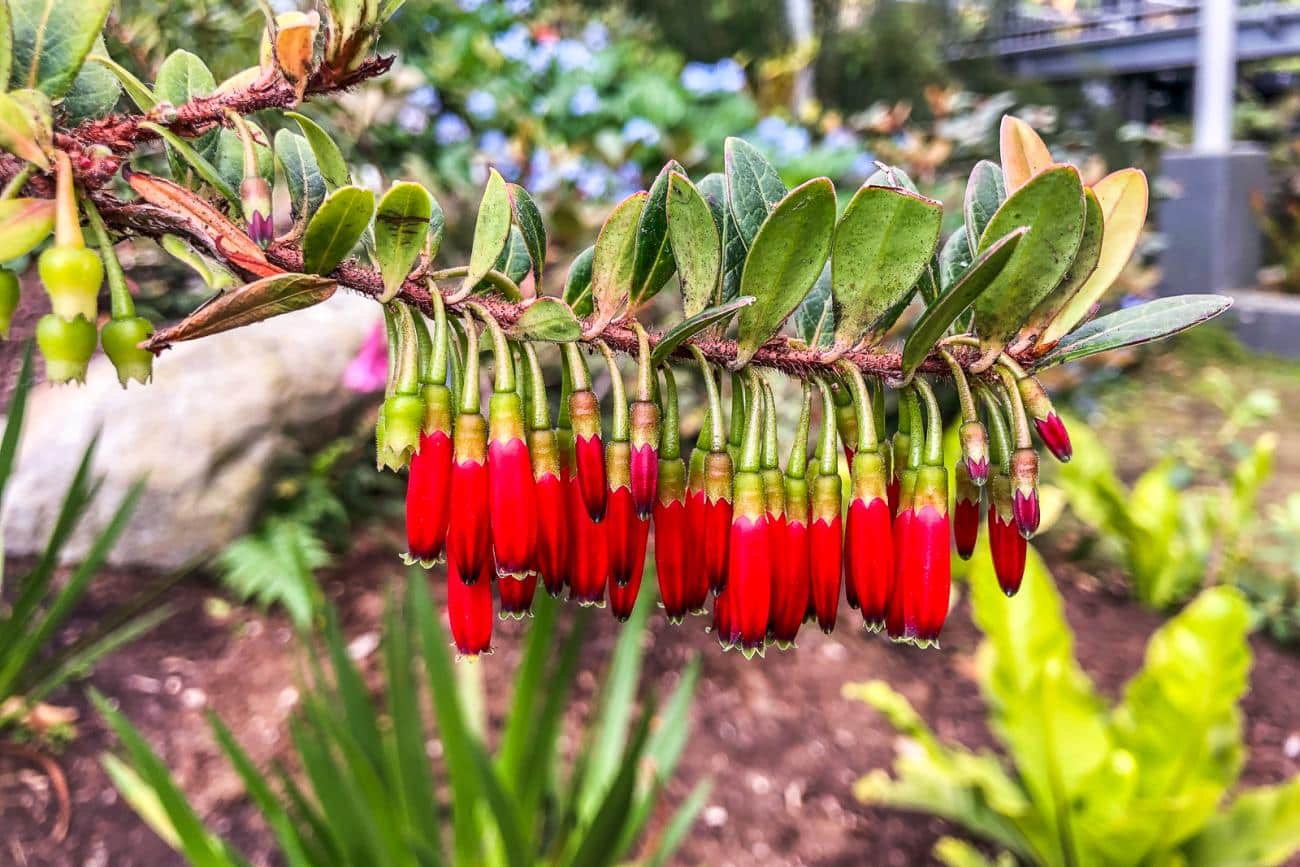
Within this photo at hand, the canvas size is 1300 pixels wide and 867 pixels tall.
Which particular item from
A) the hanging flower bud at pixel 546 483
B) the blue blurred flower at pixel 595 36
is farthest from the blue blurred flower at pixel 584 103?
the hanging flower bud at pixel 546 483

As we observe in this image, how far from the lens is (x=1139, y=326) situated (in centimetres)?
39

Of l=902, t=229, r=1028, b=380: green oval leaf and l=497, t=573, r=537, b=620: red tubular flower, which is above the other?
l=902, t=229, r=1028, b=380: green oval leaf

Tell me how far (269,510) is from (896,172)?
7.65 feet

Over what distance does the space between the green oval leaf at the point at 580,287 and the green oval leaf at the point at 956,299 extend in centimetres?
14

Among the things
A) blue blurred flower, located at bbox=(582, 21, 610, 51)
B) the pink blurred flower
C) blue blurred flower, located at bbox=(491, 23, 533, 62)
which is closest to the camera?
the pink blurred flower

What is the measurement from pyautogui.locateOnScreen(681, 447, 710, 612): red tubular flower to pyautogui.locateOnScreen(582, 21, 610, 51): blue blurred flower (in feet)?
12.9

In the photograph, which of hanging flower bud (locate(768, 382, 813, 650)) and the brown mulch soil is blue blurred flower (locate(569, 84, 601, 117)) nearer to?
the brown mulch soil

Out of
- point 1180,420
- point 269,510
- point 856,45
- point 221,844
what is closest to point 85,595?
point 269,510

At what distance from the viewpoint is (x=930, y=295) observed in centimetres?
41

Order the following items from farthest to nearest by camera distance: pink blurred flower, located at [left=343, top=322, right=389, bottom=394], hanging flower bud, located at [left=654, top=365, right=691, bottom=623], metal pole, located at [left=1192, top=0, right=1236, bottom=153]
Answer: metal pole, located at [left=1192, top=0, right=1236, bottom=153] → pink blurred flower, located at [left=343, top=322, right=389, bottom=394] → hanging flower bud, located at [left=654, top=365, right=691, bottom=623]

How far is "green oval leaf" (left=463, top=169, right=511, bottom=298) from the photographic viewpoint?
359 millimetres

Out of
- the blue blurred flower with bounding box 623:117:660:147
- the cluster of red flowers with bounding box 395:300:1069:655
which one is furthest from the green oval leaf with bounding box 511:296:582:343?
the blue blurred flower with bounding box 623:117:660:147

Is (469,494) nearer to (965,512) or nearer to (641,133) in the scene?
(965,512)

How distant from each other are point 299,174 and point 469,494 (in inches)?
6.8
